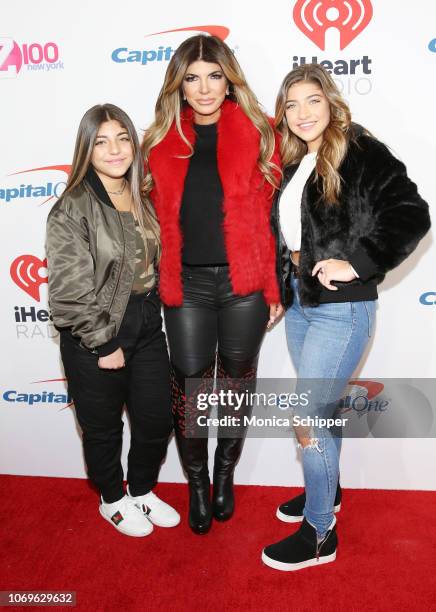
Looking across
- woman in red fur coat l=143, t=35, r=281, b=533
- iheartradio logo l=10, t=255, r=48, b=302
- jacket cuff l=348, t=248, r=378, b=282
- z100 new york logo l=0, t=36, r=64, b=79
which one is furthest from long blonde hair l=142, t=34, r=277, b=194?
iheartradio logo l=10, t=255, r=48, b=302

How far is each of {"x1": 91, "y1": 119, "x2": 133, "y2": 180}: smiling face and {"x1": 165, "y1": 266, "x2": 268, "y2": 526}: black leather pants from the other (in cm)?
50

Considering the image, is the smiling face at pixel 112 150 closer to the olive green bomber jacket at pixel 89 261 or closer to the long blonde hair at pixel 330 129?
Result: the olive green bomber jacket at pixel 89 261

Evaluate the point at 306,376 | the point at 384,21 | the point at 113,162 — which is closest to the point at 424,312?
the point at 306,376

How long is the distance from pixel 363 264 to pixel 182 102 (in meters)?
1.09

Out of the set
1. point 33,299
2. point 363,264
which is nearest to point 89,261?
point 33,299

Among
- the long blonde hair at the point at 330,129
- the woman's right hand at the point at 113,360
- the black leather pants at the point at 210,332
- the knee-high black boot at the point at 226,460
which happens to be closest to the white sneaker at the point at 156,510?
the knee-high black boot at the point at 226,460

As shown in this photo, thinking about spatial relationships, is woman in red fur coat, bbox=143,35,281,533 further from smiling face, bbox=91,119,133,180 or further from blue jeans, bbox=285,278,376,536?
blue jeans, bbox=285,278,376,536

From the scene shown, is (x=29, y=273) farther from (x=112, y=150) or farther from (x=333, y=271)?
(x=333, y=271)

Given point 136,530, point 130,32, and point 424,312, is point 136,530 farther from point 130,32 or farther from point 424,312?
point 130,32

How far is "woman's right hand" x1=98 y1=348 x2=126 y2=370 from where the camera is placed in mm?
2203

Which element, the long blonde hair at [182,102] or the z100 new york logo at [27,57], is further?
the z100 new york logo at [27,57]

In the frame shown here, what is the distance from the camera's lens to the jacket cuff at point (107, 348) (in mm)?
2182

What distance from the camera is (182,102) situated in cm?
236

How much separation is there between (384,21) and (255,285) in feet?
Result: 4.33
